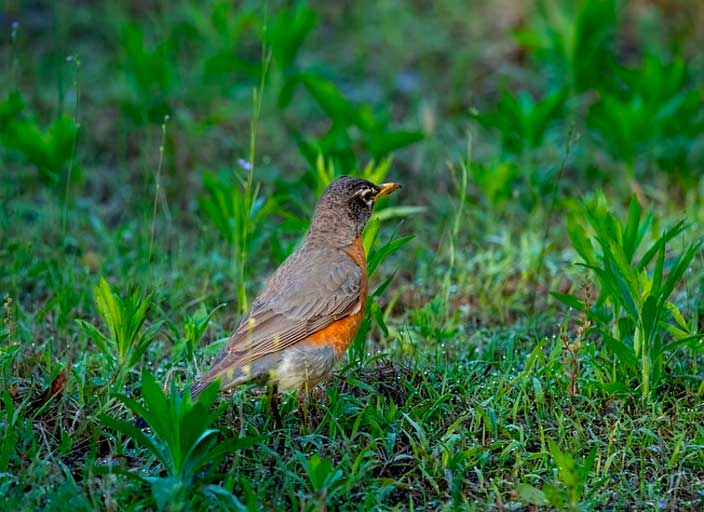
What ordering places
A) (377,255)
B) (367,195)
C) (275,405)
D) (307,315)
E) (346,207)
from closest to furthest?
(275,405) → (307,315) → (377,255) → (346,207) → (367,195)

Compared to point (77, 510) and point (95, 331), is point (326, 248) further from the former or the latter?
point (77, 510)

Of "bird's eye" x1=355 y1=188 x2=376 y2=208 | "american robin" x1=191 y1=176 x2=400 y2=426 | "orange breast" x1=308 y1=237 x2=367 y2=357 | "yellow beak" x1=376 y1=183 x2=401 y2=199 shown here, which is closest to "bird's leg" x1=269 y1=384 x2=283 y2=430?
"american robin" x1=191 y1=176 x2=400 y2=426

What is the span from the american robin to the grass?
0.16 m

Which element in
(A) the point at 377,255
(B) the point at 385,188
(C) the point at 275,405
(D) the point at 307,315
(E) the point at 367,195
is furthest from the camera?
(B) the point at 385,188

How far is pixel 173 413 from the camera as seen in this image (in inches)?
151

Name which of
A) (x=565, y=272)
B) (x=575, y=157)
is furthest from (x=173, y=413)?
(x=575, y=157)

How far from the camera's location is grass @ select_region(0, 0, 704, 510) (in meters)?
4.16

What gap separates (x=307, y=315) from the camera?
4.73 metres

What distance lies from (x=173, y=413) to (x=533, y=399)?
1.69 m

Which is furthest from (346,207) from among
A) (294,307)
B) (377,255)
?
(294,307)

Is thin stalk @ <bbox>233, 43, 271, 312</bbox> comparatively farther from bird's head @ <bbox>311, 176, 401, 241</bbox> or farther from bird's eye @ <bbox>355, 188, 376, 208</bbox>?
bird's eye @ <bbox>355, 188, 376, 208</bbox>

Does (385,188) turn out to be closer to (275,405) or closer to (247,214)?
(247,214)

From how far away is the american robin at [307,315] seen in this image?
4555 millimetres

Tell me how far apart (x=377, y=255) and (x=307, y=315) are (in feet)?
1.67
